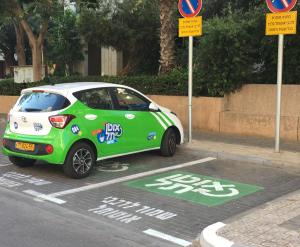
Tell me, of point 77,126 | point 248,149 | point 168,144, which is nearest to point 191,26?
point 168,144

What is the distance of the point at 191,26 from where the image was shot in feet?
32.9

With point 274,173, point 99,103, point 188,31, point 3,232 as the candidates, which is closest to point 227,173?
point 274,173

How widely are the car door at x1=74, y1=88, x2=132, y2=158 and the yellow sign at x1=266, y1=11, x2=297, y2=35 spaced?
338 cm

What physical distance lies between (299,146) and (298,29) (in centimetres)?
273

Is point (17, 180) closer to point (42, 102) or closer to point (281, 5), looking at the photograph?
point (42, 102)

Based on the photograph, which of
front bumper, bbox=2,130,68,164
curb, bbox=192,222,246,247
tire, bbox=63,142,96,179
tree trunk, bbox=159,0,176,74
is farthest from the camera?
tree trunk, bbox=159,0,176,74

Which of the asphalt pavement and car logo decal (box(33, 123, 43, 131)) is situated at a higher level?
car logo decal (box(33, 123, 43, 131))

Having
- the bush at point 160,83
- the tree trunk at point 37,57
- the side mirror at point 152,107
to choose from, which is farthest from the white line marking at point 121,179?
the tree trunk at point 37,57

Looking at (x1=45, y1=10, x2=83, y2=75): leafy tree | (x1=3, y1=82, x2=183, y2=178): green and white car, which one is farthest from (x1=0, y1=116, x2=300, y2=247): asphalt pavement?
(x1=45, y1=10, x2=83, y2=75): leafy tree

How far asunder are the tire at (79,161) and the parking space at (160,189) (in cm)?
14

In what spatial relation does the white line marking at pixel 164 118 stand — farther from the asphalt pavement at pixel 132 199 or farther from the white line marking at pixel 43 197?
the white line marking at pixel 43 197

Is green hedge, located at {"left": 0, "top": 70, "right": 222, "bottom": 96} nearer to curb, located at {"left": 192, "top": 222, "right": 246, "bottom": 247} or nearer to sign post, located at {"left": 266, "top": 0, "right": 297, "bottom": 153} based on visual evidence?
sign post, located at {"left": 266, "top": 0, "right": 297, "bottom": 153}

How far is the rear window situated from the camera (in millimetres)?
7672

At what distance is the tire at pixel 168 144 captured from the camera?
935 centimetres
